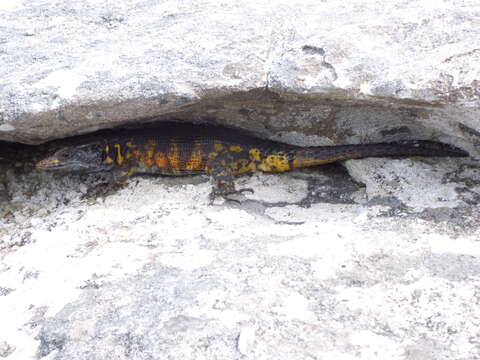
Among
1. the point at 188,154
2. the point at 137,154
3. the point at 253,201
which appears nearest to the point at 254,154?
the point at 253,201

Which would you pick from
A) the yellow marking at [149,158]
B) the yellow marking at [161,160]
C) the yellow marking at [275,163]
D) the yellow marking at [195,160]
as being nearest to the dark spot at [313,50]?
the yellow marking at [275,163]

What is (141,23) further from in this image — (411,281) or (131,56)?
(411,281)

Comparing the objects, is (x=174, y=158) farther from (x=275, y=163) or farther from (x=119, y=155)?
(x=275, y=163)

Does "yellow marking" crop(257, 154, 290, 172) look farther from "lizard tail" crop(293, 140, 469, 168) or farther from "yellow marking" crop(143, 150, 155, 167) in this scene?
"yellow marking" crop(143, 150, 155, 167)

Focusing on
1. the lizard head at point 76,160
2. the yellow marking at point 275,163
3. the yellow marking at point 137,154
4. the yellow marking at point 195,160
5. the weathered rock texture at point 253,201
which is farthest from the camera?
the yellow marking at point 137,154

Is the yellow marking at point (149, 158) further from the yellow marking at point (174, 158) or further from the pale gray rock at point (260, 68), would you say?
the pale gray rock at point (260, 68)

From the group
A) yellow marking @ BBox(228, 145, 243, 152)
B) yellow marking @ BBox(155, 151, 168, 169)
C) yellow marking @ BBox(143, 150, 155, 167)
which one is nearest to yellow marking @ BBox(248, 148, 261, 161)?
yellow marking @ BBox(228, 145, 243, 152)
